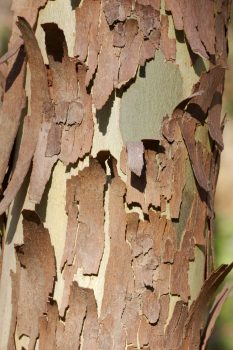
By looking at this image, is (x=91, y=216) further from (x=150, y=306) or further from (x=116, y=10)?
(x=116, y=10)

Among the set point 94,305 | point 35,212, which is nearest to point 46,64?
point 35,212

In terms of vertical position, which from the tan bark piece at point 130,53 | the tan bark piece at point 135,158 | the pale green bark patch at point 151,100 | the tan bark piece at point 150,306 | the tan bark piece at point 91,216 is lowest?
the tan bark piece at point 150,306

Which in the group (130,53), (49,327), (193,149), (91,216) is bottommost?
(49,327)

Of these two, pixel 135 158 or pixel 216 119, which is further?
pixel 216 119

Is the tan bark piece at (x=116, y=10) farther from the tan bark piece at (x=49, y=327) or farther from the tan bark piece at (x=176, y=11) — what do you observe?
the tan bark piece at (x=49, y=327)

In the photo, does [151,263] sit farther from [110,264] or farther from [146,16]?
[146,16]

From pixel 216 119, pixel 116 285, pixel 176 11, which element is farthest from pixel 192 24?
pixel 116 285

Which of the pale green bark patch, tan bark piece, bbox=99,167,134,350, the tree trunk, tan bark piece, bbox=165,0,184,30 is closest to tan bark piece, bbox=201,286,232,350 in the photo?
the tree trunk

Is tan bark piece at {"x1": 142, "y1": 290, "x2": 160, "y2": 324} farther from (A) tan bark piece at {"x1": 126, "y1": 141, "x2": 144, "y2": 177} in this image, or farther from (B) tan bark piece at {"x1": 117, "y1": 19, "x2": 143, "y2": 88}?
(B) tan bark piece at {"x1": 117, "y1": 19, "x2": 143, "y2": 88}

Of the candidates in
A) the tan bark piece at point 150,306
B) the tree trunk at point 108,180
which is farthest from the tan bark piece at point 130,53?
the tan bark piece at point 150,306
